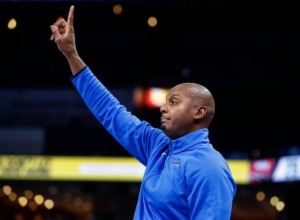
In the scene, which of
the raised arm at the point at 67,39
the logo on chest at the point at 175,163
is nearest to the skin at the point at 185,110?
the logo on chest at the point at 175,163

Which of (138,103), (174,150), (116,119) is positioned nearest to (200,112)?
(174,150)

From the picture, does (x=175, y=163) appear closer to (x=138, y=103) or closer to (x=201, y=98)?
(x=201, y=98)

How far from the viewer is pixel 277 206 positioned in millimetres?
21641

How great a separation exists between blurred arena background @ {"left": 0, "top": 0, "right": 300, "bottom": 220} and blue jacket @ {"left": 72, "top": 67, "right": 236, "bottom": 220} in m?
11.2

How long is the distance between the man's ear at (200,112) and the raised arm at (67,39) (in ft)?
1.75

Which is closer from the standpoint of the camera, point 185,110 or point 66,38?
point 185,110

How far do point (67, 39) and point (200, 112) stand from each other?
62 cm

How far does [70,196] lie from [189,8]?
57.5 ft

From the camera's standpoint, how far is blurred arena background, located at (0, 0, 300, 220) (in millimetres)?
16094

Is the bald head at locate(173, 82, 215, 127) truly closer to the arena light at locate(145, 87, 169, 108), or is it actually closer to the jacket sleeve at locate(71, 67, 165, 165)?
the jacket sleeve at locate(71, 67, 165, 165)

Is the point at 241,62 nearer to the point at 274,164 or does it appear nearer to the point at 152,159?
the point at 274,164

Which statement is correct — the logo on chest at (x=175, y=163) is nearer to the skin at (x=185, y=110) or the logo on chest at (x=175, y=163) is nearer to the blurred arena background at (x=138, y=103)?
the skin at (x=185, y=110)

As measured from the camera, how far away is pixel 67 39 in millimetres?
2781

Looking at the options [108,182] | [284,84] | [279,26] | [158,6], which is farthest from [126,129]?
[284,84]
